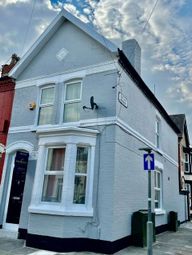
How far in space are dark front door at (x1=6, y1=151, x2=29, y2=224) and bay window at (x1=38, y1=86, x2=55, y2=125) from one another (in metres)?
1.57

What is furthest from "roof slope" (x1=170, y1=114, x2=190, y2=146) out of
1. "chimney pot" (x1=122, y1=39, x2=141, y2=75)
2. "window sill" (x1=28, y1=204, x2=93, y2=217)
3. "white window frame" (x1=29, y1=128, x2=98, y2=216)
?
"window sill" (x1=28, y1=204, x2=93, y2=217)

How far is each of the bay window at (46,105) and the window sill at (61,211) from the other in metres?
3.41

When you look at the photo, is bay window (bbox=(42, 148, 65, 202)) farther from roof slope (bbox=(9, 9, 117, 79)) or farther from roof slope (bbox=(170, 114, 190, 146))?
roof slope (bbox=(170, 114, 190, 146))

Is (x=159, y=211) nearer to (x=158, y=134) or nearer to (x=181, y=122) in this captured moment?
(x=158, y=134)

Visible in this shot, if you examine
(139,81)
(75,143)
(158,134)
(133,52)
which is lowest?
(75,143)

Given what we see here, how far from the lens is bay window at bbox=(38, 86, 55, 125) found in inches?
391

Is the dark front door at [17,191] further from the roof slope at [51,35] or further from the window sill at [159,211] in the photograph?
the window sill at [159,211]

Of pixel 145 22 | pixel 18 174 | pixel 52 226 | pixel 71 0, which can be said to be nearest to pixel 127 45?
pixel 145 22

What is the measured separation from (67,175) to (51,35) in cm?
619

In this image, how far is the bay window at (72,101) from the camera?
30.6ft

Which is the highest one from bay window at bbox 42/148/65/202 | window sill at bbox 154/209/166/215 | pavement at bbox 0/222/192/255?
bay window at bbox 42/148/65/202

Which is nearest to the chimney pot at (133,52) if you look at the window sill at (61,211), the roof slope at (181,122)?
the window sill at (61,211)

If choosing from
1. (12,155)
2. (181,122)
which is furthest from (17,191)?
(181,122)

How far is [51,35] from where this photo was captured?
1048 cm
